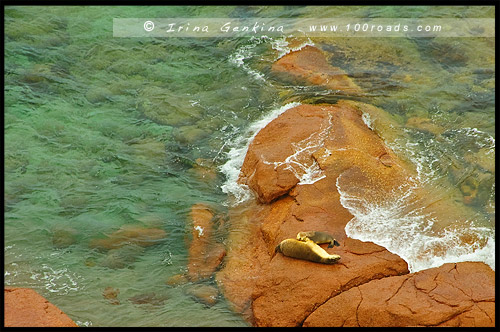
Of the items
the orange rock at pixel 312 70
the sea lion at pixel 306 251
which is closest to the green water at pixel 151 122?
the orange rock at pixel 312 70

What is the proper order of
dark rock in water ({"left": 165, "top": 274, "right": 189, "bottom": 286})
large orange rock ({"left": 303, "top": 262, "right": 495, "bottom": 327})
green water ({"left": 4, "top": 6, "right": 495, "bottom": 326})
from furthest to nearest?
1. green water ({"left": 4, "top": 6, "right": 495, "bottom": 326})
2. dark rock in water ({"left": 165, "top": 274, "right": 189, "bottom": 286})
3. large orange rock ({"left": 303, "top": 262, "right": 495, "bottom": 327})

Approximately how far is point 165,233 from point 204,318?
187 centimetres

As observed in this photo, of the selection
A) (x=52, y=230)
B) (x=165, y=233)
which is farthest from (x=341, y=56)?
(x=52, y=230)

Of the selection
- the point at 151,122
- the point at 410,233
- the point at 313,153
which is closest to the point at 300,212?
the point at 313,153

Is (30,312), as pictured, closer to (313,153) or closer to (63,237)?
(63,237)

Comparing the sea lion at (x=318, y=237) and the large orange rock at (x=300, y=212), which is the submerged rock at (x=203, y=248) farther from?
the sea lion at (x=318, y=237)

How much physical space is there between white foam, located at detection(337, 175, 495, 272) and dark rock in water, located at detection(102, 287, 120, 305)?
3.17m

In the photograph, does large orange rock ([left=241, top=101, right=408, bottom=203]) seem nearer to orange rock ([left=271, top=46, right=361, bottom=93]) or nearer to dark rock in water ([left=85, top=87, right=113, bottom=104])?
orange rock ([left=271, top=46, right=361, bottom=93])

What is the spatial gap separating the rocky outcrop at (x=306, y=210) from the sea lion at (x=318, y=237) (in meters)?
0.11

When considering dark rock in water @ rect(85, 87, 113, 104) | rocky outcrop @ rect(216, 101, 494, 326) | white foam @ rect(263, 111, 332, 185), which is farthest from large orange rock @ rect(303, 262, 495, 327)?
dark rock in water @ rect(85, 87, 113, 104)

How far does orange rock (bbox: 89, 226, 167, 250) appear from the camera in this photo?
931 centimetres

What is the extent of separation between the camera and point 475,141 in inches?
434

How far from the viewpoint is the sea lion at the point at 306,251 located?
309 inches

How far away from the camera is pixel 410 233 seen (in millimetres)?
8555
